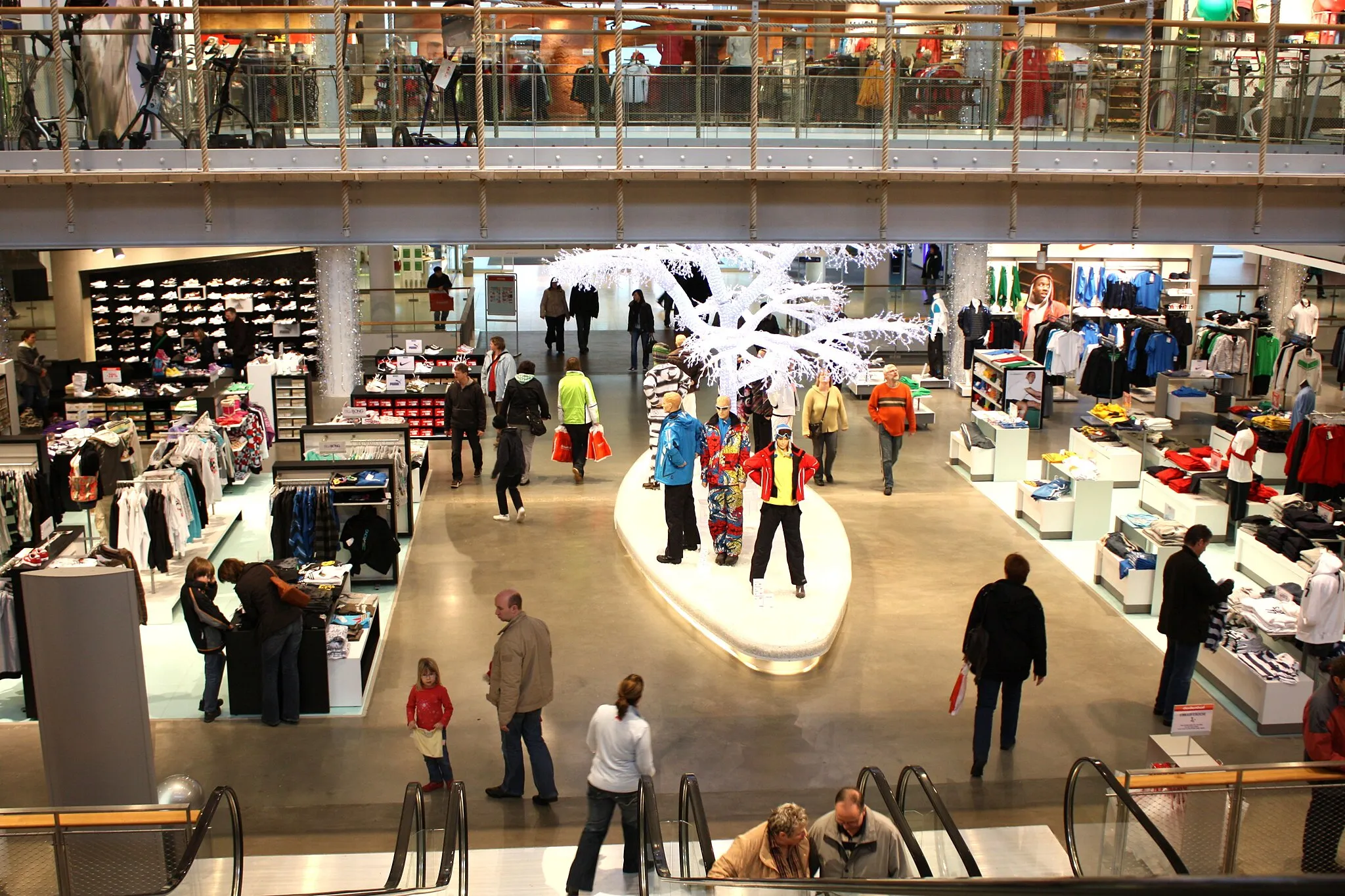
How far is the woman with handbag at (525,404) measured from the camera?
13474 millimetres

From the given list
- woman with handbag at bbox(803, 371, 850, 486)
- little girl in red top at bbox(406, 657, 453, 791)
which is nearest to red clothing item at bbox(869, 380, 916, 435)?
woman with handbag at bbox(803, 371, 850, 486)

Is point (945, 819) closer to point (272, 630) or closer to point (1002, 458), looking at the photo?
point (272, 630)

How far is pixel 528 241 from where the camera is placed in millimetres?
8797

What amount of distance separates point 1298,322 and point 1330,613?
12.6 m

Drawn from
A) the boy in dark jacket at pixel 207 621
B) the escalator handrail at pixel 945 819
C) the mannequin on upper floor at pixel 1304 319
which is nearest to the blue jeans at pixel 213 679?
the boy in dark jacket at pixel 207 621

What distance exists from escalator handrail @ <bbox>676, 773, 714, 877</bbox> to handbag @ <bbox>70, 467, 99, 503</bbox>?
805cm

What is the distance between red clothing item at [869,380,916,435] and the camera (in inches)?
555

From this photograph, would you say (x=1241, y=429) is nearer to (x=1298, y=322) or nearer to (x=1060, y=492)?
(x=1060, y=492)

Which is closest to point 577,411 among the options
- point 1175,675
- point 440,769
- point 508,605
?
point 440,769

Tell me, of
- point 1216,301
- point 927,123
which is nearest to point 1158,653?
point 927,123

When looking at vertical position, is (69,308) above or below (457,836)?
above

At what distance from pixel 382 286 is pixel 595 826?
53.3 ft

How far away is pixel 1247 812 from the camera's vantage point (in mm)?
6156

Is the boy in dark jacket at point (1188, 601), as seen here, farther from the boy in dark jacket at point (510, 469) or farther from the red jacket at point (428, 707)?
the boy in dark jacket at point (510, 469)
